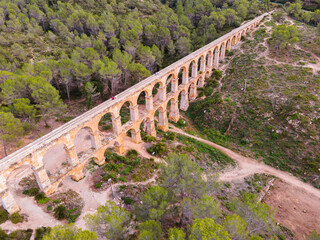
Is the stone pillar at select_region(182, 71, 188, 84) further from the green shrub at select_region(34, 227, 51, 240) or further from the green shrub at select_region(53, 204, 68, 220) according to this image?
the green shrub at select_region(34, 227, 51, 240)

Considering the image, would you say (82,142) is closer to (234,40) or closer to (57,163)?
(57,163)

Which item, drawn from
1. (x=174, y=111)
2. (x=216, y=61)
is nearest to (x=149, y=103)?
(x=174, y=111)

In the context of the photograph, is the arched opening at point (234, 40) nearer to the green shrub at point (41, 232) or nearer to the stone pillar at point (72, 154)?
the stone pillar at point (72, 154)

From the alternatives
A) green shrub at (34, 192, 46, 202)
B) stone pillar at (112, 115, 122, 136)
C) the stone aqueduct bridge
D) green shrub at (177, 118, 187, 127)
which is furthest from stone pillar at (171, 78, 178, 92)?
green shrub at (34, 192, 46, 202)

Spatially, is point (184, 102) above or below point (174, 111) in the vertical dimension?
below

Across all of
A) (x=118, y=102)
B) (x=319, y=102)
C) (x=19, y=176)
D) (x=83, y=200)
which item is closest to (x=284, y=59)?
(x=319, y=102)

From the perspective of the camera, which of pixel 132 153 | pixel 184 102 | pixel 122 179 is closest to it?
pixel 122 179
